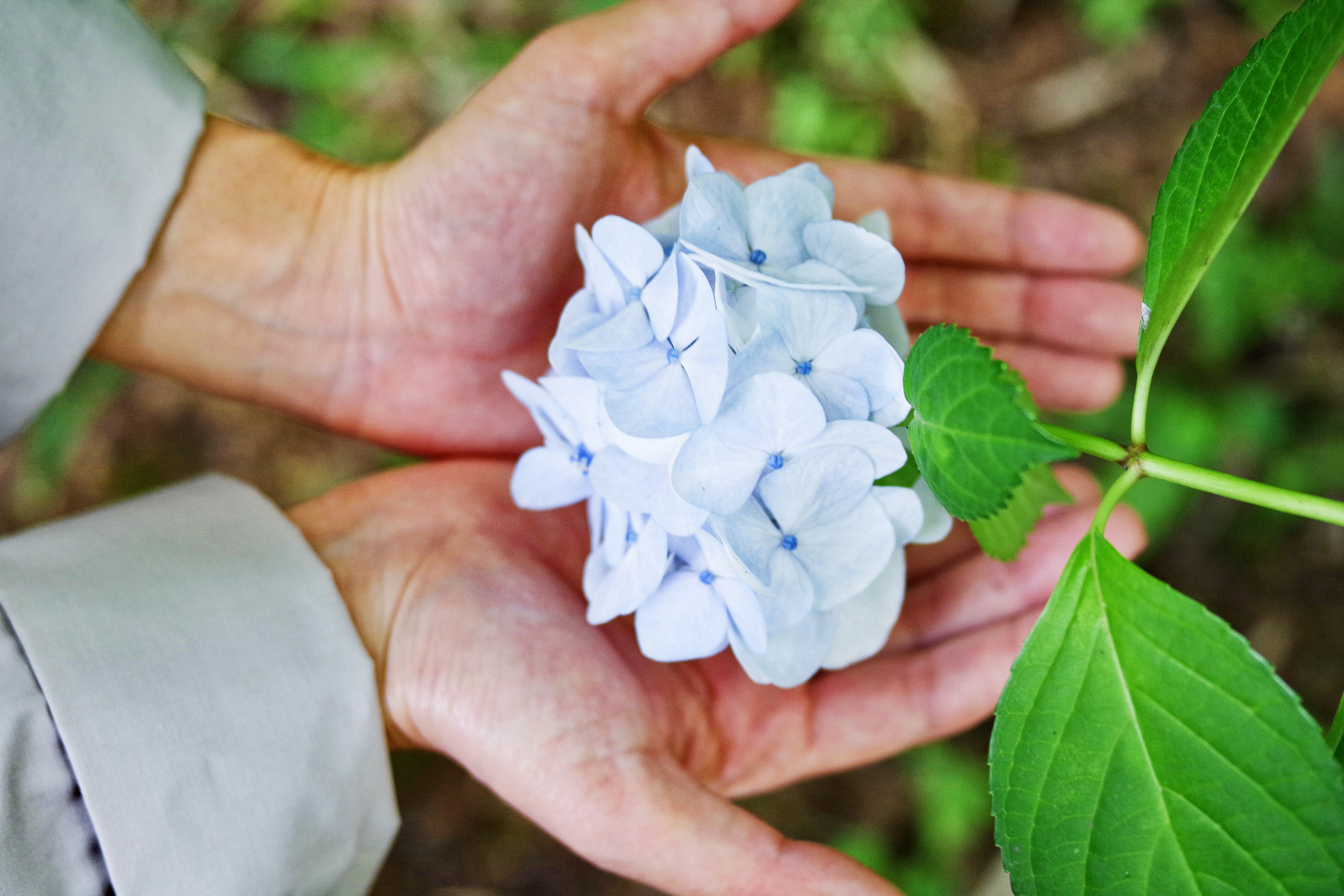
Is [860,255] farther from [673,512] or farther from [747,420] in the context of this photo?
[673,512]

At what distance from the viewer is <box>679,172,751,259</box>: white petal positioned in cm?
102

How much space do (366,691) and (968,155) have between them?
1.83m

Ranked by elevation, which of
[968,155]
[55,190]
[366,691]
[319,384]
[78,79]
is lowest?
[366,691]

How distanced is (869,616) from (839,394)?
30 centimetres

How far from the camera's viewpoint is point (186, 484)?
4.74ft

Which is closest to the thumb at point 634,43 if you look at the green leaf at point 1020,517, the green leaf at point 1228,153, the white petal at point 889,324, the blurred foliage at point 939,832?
the white petal at point 889,324

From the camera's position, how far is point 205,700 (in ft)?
3.66

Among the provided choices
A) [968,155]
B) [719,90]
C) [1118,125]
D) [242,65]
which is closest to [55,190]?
[242,65]

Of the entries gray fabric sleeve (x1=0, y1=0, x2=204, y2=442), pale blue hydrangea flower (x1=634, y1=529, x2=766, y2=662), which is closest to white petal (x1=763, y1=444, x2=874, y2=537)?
pale blue hydrangea flower (x1=634, y1=529, x2=766, y2=662)

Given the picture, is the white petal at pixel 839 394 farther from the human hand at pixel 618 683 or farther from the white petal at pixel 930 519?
the human hand at pixel 618 683

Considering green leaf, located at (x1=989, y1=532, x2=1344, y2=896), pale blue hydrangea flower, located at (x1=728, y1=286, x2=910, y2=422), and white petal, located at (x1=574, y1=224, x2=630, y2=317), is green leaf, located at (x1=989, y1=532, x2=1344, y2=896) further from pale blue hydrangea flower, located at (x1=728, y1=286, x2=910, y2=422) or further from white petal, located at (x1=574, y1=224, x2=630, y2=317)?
white petal, located at (x1=574, y1=224, x2=630, y2=317)

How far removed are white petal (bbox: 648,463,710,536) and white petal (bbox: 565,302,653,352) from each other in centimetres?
14

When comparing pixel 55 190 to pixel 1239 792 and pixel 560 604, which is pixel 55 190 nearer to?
pixel 560 604

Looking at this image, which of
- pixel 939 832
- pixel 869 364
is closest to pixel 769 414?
pixel 869 364
